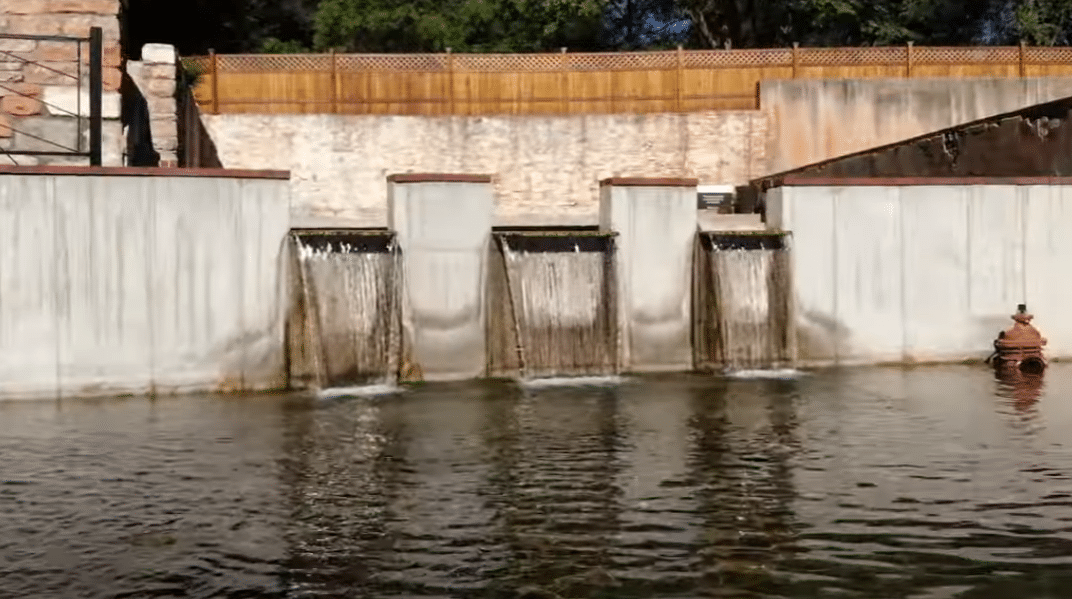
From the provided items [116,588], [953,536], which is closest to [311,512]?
[116,588]

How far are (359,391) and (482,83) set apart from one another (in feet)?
53.7

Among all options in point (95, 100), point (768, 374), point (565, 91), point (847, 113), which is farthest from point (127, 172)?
point (847, 113)

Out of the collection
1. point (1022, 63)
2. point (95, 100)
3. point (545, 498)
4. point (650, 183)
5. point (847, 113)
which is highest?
point (1022, 63)

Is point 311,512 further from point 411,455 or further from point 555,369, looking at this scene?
point 555,369

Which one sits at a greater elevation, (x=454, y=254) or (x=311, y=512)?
(x=454, y=254)

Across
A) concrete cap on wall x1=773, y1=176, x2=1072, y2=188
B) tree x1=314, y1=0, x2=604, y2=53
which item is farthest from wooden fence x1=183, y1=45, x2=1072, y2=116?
concrete cap on wall x1=773, y1=176, x2=1072, y2=188

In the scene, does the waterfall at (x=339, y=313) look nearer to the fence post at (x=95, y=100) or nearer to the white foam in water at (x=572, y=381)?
the white foam in water at (x=572, y=381)

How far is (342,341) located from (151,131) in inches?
304

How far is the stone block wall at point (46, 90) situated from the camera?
69.2 ft

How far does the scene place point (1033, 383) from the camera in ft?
60.0

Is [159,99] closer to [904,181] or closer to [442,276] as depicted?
[442,276]

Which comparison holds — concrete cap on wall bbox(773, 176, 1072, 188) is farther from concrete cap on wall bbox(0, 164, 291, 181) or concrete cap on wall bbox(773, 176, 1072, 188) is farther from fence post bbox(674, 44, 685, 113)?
fence post bbox(674, 44, 685, 113)

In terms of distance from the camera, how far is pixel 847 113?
32.8 metres

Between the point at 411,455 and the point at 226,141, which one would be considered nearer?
the point at 411,455
